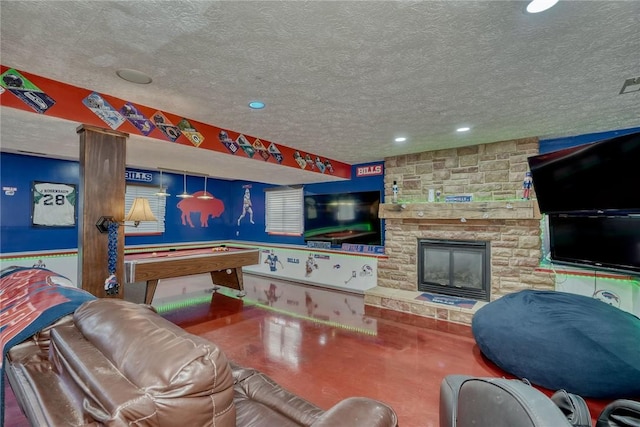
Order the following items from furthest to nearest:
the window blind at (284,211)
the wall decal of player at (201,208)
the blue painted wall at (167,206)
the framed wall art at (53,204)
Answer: the wall decal of player at (201,208), the window blind at (284,211), the framed wall art at (53,204), the blue painted wall at (167,206)


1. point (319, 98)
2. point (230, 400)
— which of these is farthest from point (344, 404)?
point (319, 98)

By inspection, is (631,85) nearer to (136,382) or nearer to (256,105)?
(256,105)

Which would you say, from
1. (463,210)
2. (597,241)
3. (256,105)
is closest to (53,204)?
(256,105)

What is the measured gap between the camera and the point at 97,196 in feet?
9.16

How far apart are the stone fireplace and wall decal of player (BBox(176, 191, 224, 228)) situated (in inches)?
183

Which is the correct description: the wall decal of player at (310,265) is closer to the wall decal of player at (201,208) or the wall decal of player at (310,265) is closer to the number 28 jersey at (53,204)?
the wall decal of player at (201,208)

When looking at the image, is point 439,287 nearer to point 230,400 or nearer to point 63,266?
point 230,400

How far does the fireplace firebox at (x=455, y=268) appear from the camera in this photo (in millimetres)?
4426

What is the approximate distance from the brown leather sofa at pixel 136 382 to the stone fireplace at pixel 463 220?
11.7 feet

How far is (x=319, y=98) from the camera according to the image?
8.93ft

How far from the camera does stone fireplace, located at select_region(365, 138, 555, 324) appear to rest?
161 inches

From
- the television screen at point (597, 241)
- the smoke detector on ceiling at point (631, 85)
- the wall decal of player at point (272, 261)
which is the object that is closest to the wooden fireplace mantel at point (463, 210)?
the television screen at point (597, 241)

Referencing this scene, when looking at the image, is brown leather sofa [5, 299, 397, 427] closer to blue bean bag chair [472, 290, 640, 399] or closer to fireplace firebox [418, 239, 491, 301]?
blue bean bag chair [472, 290, 640, 399]

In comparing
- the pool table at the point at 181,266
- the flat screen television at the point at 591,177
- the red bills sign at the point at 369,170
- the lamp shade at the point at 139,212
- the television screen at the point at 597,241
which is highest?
the red bills sign at the point at 369,170
